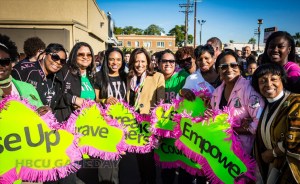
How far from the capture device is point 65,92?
3314mm

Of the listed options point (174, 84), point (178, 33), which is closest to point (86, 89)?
point (174, 84)

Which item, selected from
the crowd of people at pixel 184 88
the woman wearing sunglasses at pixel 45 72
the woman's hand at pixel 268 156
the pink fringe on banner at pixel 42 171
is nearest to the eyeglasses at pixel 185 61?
the crowd of people at pixel 184 88

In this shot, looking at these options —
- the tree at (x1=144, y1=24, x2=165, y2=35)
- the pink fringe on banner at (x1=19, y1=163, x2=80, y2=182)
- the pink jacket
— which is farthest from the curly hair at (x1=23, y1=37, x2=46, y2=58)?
the tree at (x1=144, y1=24, x2=165, y2=35)

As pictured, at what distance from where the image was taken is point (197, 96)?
10.3 ft

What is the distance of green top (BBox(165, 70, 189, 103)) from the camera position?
11.7 feet

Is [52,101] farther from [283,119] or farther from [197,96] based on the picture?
[283,119]

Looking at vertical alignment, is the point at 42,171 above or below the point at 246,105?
below

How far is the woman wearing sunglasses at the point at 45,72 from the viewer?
121 inches

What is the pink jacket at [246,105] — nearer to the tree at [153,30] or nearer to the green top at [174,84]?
the green top at [174,84]

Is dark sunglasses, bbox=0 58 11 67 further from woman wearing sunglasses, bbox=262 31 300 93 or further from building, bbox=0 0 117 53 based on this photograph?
building, bbox=0 0 117 53

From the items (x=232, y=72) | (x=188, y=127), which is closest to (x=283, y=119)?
(x=232, y=72)

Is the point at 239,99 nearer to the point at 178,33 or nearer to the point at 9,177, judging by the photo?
the point at 9,177

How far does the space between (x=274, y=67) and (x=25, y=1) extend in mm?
17917

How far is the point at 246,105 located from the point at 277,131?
452 mm
